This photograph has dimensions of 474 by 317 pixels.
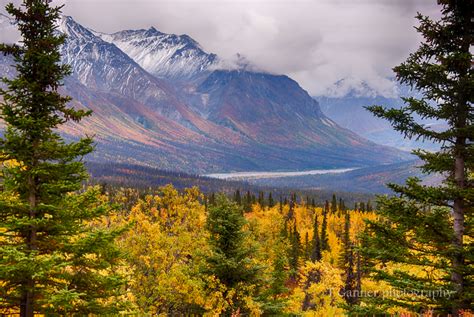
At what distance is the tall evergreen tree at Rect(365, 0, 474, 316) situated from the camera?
12789 mm

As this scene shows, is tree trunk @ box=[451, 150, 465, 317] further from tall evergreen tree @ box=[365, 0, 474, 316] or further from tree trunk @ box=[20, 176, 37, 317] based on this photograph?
tree trunk @ box=[20, 176, 37, 317]

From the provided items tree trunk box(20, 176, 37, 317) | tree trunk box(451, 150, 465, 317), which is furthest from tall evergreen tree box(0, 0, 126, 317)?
tree trunk box(451, 150, 465, 317)

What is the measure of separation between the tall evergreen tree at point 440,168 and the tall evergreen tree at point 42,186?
374 inches

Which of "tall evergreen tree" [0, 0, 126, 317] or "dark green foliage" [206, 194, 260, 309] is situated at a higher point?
"tall evergreen tree" [0, 0, 126, 317]

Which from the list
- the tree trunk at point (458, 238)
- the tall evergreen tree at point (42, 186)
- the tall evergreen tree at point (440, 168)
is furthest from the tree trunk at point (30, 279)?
the tree trunk at point (458, 238)

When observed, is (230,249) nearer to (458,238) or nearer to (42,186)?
(42,186)

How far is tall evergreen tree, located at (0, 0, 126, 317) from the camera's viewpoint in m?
12.4

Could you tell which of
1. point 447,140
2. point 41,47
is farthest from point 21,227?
point 447,140

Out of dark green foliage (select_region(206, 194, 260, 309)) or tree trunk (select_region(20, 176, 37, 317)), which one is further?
dark green foliage (select_region(206, 194, 260, 309))

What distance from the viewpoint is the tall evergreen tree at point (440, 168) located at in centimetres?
1279

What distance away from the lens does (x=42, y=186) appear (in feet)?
41.4

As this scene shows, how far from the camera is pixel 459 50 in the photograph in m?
13.4

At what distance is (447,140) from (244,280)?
1680 cm

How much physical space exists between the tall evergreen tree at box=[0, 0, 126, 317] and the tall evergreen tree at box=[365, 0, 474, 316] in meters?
9.49
